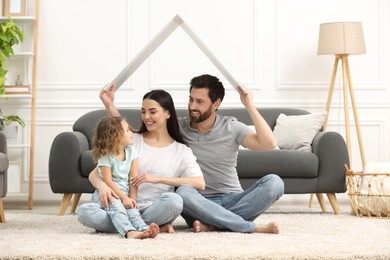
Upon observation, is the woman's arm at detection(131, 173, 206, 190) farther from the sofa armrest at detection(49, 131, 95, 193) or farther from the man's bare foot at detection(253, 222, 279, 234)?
the sofa armrest at detection(49, 131, 95, 193)

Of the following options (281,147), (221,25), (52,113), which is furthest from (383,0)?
(52,113)

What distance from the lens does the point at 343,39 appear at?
571cm

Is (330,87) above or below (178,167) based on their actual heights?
above

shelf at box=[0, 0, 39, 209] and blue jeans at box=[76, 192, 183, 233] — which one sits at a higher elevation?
shelf at box=[0, 0, 39, 209]

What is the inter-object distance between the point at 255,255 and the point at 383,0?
4.05m

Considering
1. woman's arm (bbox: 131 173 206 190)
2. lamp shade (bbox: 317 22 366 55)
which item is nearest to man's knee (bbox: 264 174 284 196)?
woman's arm (bbox: 131 173 206 190)

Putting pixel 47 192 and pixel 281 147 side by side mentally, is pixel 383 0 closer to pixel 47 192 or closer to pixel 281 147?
pixel 281 147

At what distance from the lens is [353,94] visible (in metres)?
5.84

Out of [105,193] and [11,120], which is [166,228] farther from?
[11,120]

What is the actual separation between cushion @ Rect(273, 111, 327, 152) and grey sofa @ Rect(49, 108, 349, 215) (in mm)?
267

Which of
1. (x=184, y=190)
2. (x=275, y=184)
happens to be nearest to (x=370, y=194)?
(x=275, y=184)

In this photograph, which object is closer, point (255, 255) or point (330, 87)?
point (255, 255)

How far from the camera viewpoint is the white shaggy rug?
8.72 feet

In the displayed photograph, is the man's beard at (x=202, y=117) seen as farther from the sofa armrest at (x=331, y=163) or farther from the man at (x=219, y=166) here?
the sofa armrest at (x=331, y=163)
